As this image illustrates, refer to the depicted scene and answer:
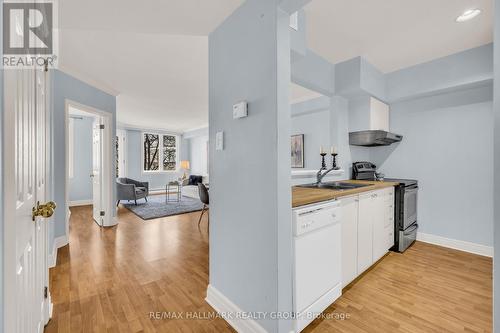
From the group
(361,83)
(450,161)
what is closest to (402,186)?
(450,161)

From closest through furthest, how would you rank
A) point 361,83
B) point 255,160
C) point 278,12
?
point 278,12 < point 255,160 < point 361,83

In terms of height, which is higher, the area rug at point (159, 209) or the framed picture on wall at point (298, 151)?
the framed picture on wall at point (298, 151)

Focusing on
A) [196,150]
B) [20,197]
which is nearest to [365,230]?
[20,197]

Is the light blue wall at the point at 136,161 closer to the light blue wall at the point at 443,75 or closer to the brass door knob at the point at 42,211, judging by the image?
the brass door knob at the point at 42,211

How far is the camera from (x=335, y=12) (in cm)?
191

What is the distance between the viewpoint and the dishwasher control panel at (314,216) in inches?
55.1

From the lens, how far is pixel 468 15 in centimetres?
198

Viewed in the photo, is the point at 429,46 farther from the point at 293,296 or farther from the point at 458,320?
the point at 293,296

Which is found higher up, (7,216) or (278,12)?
(278,12)

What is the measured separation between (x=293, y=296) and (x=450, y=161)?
2.99 meters

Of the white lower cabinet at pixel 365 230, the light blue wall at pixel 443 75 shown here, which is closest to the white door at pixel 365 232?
the white lower cabinet at pixel 365 230

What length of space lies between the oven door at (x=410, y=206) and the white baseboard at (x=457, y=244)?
11.7 inches

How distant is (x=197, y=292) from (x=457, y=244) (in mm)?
3331

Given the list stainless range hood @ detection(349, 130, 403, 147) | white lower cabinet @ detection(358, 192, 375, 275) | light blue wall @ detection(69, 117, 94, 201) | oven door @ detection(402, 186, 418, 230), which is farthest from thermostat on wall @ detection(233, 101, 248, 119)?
light blue wall @ detection(69, 117, 94, 201)
